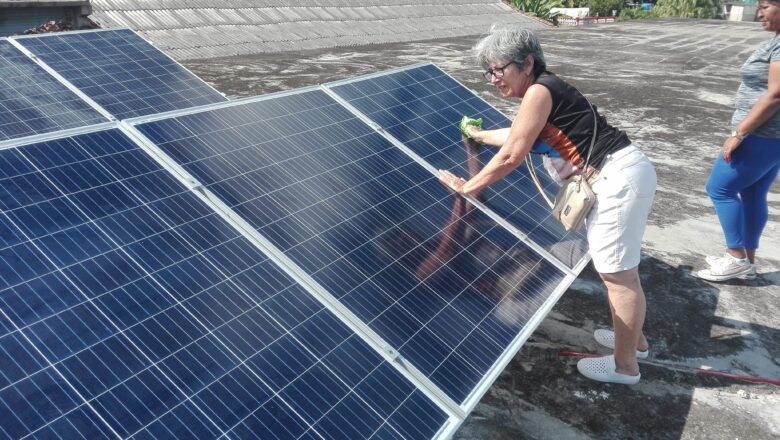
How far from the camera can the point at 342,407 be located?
2557mm

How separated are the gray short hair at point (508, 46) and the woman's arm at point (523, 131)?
0.70ft

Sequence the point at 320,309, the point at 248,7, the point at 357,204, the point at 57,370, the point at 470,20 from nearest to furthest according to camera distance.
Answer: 1. the point at 57,370
2. the point at 320,309
3. the point at 357,204
4. the point at 248,7
5. the point at 470,20

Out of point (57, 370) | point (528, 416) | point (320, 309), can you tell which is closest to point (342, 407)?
point (320, 309)

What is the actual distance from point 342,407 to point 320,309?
52 centimetres

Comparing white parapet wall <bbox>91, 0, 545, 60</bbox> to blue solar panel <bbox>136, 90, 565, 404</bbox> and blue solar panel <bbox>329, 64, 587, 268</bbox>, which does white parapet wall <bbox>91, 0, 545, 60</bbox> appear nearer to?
blue solar panel <bbox>329, 64, 587, 268</bbox>

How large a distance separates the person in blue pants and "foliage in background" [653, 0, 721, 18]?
52.3 meters

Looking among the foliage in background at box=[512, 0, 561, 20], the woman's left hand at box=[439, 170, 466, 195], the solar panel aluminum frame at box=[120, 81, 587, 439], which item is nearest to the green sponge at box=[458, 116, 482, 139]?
the woman's left hand at box=[439, 170, 466, 195]

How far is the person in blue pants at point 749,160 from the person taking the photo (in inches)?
194

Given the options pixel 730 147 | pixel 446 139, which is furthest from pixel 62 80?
pixel 730 147

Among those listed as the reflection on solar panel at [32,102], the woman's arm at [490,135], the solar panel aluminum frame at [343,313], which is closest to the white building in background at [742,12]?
the woman's arm at [490,135]

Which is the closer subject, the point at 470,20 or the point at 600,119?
the point at 600,119

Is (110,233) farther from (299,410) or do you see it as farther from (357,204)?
(357,204)

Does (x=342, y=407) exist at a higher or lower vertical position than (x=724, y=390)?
higher

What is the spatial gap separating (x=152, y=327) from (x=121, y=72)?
17.4 ft
